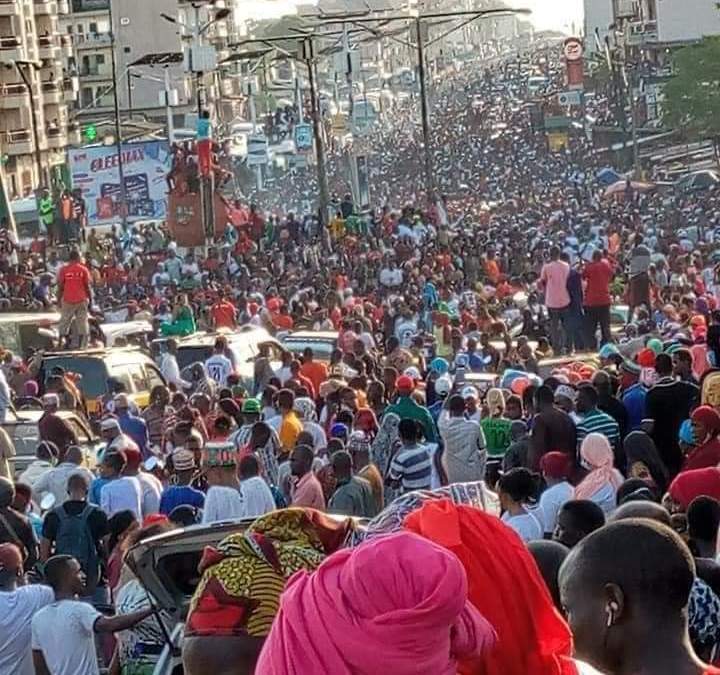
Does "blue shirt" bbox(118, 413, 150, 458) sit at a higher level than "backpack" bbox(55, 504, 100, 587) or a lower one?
lower

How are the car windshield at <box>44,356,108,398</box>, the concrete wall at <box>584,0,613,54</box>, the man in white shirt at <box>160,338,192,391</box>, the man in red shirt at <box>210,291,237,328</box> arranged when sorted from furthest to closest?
the concrete wall at <box>584,0,613,54</box> < the man in red shirt at <box>210,291,237,328</box> < the man in white shirt at <box>160,338,192,391</box> < the car windshield at <box>44,356,108,398</box>

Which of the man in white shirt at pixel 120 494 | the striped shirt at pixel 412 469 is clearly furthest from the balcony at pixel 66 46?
the man in white shirt at pixel 120 494

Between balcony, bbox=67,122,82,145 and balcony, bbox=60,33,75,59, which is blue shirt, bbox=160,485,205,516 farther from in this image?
balcony, bbox=60,33,75,59

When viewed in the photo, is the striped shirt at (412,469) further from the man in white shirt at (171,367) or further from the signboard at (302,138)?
the signboard at (302,138)

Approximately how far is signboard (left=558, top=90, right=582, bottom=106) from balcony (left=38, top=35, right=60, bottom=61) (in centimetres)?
2336

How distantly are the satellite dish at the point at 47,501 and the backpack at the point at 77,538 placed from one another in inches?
52.6

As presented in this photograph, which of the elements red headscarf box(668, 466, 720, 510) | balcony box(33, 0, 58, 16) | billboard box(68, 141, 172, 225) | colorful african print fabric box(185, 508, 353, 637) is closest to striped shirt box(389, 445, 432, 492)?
red headscarf box(668, 466, 720, 510)

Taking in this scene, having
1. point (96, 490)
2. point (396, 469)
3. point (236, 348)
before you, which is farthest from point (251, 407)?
point (236, 348)

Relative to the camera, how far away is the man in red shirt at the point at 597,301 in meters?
24.0

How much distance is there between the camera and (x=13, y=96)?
94062mm

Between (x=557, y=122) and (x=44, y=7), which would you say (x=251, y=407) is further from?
(x=44, y=7)

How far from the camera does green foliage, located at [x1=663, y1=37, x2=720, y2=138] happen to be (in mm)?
82062

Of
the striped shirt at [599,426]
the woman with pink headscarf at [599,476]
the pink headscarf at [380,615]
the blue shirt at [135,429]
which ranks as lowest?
the blue shirt at [135,429]

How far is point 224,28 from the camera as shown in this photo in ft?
443
